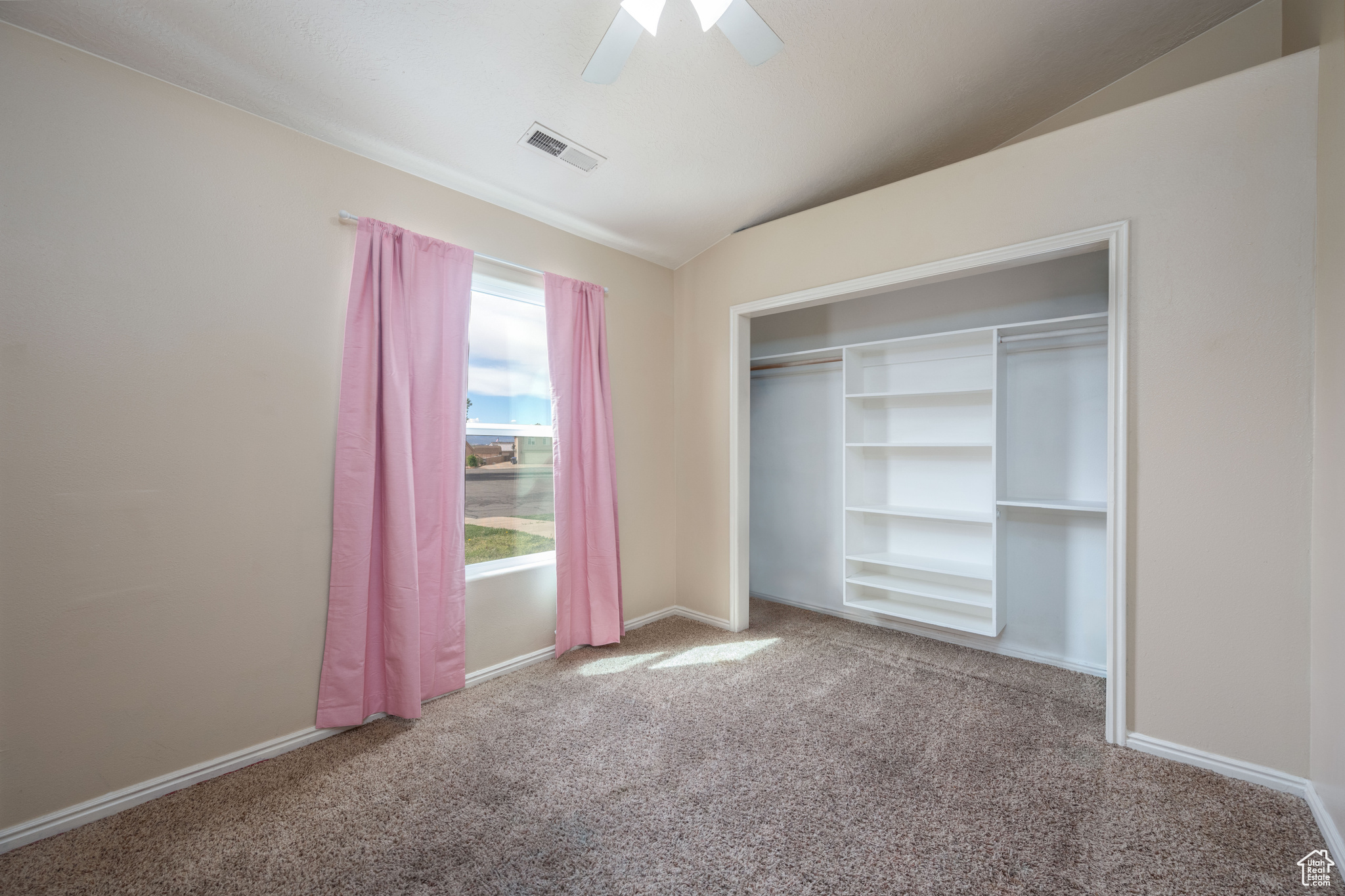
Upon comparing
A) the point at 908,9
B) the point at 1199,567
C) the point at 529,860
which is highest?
the point at 908,9

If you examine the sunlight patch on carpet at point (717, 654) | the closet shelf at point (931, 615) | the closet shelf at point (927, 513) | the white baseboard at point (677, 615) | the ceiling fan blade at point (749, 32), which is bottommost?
the sunlight patch on carpet at point (717, 654)

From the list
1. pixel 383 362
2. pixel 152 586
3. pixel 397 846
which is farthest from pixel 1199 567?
pixel 152 586

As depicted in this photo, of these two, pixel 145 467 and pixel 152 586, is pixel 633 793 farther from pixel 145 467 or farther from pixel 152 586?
pixel 145 467


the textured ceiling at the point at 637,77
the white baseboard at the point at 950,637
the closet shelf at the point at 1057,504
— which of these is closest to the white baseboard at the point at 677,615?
the white baseboard at the point at 950,637

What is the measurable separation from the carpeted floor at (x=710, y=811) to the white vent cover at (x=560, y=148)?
8.64ft

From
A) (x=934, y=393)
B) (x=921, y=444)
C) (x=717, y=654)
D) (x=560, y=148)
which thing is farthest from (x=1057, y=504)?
(x=560, y=148)

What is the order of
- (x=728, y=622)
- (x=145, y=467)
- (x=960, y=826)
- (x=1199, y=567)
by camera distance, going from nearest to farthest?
1. (x=960, y=826)
2. (x=145, y=467)
3. (x=1199, y=567)
4. (x=728, y=622)

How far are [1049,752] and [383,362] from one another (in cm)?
317

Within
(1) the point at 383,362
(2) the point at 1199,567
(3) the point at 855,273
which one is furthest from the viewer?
(3) the point at 855,273

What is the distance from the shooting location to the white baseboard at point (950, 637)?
9.44 feet

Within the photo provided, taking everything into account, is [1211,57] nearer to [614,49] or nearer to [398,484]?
[614,49]

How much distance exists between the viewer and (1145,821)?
5.64ft

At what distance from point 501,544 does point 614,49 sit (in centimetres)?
Answer: 235

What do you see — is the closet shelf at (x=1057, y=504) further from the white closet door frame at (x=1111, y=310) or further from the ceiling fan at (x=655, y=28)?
the ceiling fan at (x=655, y=28)
